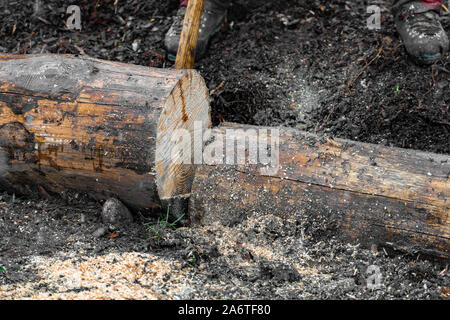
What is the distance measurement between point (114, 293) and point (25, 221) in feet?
2.76

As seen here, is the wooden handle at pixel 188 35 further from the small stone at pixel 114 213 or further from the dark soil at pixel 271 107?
the small stone at pixel 114 213

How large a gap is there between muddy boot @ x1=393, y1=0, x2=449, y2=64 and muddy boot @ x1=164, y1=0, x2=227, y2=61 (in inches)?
53.0

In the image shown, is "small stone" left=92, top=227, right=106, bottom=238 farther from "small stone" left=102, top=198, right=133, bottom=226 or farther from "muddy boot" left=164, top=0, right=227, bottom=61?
"muddy boot" left=164, top=0, right=227, bottom=61

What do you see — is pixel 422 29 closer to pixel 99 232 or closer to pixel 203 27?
pixel 203 27

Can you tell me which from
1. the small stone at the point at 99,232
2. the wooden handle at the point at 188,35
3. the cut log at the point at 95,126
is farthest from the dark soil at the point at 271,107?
the wooden handle at the point at 188,35

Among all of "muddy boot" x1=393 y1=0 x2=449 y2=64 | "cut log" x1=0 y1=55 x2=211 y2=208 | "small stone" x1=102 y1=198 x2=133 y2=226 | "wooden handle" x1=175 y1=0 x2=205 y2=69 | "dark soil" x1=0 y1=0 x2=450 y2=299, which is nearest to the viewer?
"dark soil" x1=0 y1=0 x2=450 y2=299

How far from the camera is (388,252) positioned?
227cm

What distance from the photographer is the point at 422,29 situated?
3.43m

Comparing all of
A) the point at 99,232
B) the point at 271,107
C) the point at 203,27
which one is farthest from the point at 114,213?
the point at 203,27

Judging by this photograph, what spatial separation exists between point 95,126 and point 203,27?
1701mm

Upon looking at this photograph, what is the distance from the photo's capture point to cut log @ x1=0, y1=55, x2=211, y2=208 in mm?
2400

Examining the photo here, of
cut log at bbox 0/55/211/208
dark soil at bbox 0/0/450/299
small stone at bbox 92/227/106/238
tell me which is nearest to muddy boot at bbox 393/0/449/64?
dark soil at bbox 0/0/450/299
